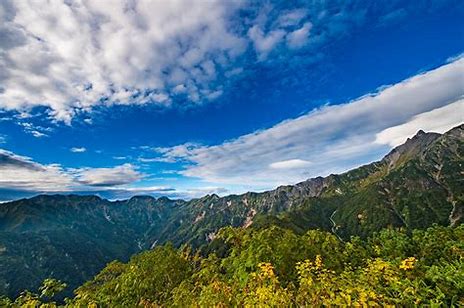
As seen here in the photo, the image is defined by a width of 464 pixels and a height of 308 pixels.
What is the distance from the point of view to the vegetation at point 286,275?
37.0 ft

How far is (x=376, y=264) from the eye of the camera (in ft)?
39.7

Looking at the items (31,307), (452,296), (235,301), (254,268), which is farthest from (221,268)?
(452,296)

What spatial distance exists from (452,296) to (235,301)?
28.2 feet

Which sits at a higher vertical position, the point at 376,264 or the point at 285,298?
the point at 376,264

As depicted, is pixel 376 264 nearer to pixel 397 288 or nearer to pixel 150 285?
pixel 397 288

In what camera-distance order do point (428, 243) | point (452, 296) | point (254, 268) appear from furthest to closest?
point (428, 243)
point (254, 268)
point (452, 296)

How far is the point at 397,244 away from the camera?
91.0 feet

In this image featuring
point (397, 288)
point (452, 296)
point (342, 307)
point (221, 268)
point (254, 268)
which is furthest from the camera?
point (221, 268)

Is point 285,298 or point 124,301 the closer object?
point 285,298

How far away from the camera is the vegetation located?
11.3 m

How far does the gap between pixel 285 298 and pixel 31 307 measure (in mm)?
10333

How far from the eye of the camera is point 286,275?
60.7ft

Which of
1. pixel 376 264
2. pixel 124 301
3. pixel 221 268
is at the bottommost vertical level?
pixel 124 301

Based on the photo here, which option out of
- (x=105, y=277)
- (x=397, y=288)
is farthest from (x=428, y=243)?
(x=105, y=277)
